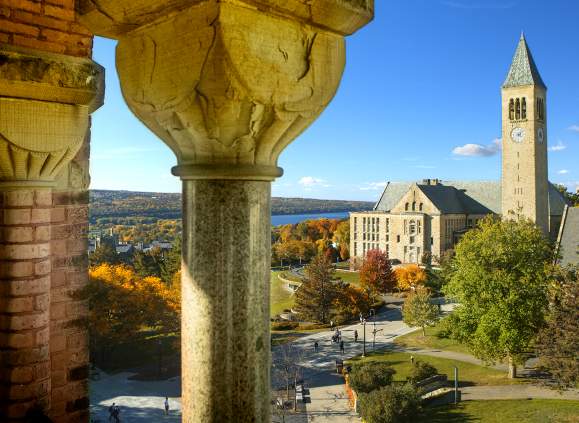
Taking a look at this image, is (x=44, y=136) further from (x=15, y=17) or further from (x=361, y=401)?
(x=361, y=401)

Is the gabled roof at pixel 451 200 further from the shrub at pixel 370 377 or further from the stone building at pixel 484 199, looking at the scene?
the shrub at pixel 370 377

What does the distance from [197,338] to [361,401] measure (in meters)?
20.8

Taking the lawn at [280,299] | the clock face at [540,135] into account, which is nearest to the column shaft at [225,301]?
the lawn at [280,299]

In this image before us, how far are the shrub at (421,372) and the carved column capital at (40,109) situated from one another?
22.8 metres

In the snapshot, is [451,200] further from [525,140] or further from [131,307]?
[131,307]

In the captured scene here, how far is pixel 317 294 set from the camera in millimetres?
37750

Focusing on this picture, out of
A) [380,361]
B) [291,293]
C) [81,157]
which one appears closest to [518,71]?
[291,293]

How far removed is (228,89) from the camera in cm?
151

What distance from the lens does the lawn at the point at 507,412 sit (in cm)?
1928

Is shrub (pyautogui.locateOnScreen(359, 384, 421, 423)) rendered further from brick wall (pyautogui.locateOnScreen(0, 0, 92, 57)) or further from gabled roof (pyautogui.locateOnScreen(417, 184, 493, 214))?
gabled roof (pyautogui.locateOnScreen(417, 184, 493, 214))

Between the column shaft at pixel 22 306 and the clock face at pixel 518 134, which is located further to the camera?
the clock face at pixel 518 134

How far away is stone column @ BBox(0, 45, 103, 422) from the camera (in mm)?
3066

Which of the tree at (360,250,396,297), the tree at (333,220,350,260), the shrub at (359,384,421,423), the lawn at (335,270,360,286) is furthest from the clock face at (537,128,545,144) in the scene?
the shrub at (359,384,421,423)

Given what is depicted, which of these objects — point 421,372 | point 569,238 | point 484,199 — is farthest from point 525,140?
point 421,372
